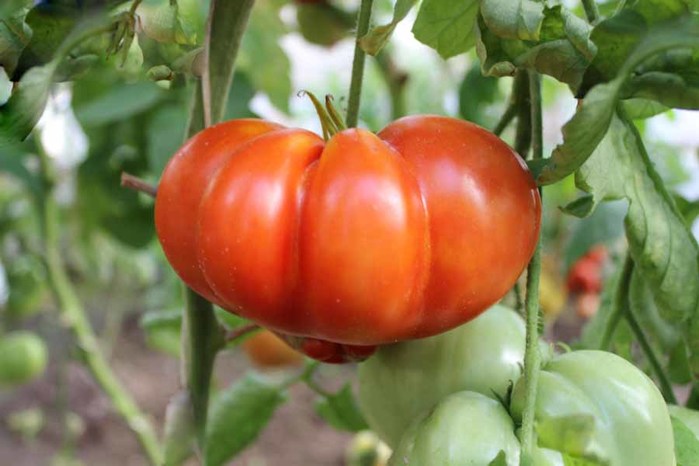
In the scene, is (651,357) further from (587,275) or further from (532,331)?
(587,275)

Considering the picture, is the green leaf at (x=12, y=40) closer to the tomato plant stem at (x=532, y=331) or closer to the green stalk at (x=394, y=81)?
the tomato plant stem at (x=532, y=331)

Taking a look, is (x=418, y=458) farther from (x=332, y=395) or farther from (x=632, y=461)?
(x=332, y=395)

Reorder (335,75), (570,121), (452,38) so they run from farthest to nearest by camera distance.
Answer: (335,75)
(452,38)
(570,121)

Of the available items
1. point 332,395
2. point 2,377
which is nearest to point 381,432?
point 332,395

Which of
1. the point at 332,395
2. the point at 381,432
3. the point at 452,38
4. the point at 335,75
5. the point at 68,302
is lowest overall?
the point at 335,75

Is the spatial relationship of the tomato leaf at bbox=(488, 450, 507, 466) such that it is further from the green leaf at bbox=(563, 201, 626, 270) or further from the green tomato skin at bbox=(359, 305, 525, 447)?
A: the green leaf at bbox=(563, 201, 626, 270)
